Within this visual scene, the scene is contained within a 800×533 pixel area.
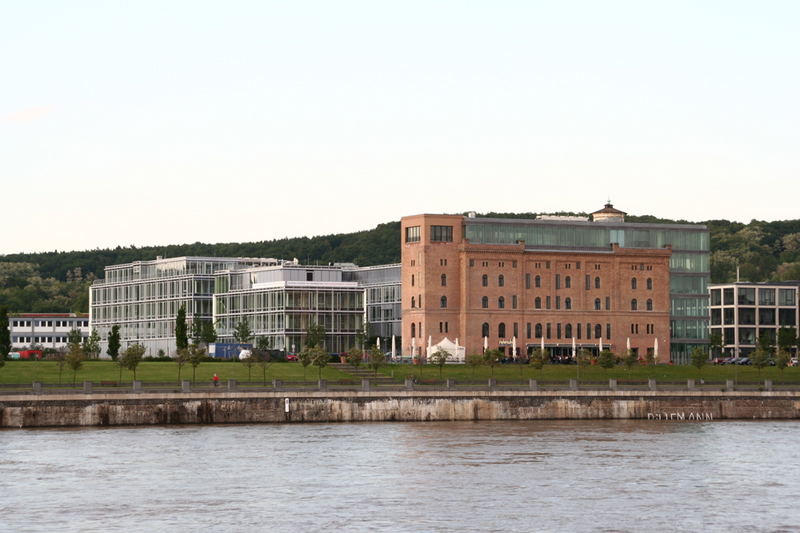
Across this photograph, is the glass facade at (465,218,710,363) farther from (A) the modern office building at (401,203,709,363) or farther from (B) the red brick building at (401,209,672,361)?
(B) the red brick building at (401,209,672,361)

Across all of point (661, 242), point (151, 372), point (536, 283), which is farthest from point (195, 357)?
point (661, 242)

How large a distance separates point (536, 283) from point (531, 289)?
102 cm

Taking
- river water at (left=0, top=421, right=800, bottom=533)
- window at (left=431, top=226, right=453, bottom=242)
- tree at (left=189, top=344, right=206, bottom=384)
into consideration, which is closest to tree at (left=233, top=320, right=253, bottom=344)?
window at (left=431, top=226, right=453, bottom=242)

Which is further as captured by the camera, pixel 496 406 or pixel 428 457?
pixel 496 406

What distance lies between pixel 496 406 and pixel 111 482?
46399mm

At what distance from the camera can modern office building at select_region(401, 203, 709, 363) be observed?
168 metres

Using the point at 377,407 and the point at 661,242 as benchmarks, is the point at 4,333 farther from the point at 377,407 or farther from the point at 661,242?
the point at 661,242

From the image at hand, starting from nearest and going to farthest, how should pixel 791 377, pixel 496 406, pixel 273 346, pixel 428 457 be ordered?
pixel 428 457 → pixel 496 406 → pixel 791 377 → pixel 273 346

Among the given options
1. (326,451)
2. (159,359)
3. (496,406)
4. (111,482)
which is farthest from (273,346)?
(111,482)

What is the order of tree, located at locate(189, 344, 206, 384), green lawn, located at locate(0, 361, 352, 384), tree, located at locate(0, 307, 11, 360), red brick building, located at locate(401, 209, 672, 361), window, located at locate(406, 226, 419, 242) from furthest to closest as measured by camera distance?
window, located at locate(406, 226, 419, 242), red brick building, located at locate(401, 209, 672, 361), tree, located at locate(0, 307, 11, 360), green lawn, located at locate(0, 361, 352, 384), tree, located at locate(189, 344, 206, 384)

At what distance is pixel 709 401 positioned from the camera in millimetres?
113812

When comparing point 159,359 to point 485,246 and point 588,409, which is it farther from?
point 588,409

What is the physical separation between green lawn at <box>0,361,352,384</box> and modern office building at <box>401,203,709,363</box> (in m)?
30.2

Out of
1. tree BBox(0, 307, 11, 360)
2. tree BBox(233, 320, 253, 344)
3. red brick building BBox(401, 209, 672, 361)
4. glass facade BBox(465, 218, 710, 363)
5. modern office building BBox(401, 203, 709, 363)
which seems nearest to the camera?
tree BBox(0, 307, 11, 360)
